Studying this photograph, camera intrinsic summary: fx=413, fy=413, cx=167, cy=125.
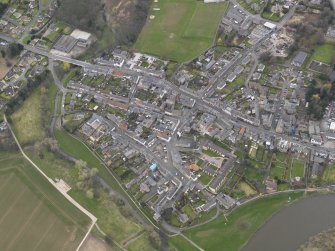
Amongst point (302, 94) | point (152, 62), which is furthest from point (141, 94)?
point (302, 94)

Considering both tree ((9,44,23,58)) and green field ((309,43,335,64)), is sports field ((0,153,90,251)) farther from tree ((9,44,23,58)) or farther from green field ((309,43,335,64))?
green field ((309,43,335,64))

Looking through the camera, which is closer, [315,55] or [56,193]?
[56,193]

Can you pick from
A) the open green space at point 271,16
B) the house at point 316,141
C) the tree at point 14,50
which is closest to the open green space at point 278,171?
the house at point 316,141

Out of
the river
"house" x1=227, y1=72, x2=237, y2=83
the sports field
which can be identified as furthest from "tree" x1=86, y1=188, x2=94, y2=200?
"house" x1=227, y1=72, x2=237, y2=83

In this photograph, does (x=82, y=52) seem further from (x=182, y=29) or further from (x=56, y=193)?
(x=56, y=193)

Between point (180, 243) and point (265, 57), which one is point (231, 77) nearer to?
point (265, 57)

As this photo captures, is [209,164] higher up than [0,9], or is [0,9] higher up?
[0,9]

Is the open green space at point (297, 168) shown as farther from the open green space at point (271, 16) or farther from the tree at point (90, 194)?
the open green space at point (271, 16)
